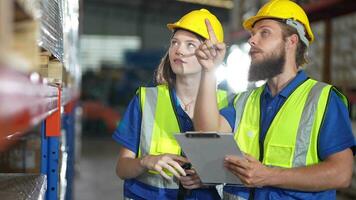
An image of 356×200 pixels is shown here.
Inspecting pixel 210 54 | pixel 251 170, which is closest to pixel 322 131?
pixel 251 170

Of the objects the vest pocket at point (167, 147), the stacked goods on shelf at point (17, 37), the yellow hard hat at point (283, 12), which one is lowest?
the vest pocket at point (167, 147)

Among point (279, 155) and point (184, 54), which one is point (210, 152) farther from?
point (184, 54)

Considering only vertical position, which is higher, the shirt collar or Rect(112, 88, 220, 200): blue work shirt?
the shirt collar

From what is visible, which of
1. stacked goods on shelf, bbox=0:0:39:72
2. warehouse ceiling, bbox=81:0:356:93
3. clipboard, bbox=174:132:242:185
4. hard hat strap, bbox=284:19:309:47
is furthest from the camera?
warehouse ceiling, bbox=81:0:356:93

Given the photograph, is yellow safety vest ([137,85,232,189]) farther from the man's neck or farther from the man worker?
the man's neck

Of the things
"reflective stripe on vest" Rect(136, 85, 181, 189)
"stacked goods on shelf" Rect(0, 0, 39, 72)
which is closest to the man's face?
"reflective stripe on vest" Rect(136, 85, 181, 189)

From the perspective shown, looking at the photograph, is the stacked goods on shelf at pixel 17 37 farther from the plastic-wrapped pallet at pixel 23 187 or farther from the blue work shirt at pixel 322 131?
the blue work shirt at pixel 322 131

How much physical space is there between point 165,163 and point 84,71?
55.7ft

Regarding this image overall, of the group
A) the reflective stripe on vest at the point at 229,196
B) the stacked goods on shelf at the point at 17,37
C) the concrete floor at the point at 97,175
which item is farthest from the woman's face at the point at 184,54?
the concrete floor at the point at 97,175

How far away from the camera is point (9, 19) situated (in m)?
0.71

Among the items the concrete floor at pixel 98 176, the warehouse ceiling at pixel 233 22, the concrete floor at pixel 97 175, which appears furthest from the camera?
the concrete floor at pixel 97 175

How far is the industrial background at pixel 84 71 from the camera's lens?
86cm

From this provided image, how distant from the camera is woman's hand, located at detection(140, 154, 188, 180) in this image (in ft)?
7.05

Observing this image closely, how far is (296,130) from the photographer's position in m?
2.17
